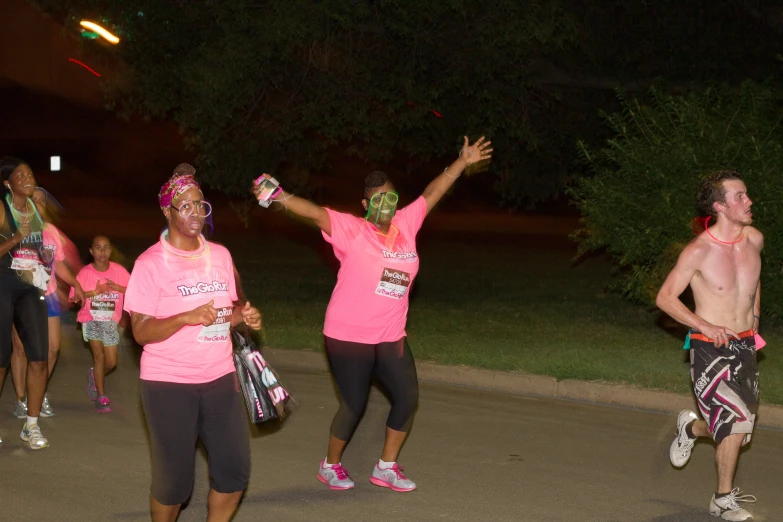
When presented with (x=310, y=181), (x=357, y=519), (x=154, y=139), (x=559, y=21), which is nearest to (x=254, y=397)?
(x=357, y=519)

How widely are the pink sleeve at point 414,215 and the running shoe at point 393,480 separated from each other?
146 cm

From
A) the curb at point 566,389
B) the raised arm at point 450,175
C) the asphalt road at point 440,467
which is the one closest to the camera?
the asphalt road at point 440,467

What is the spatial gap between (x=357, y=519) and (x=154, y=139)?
58.1 metres

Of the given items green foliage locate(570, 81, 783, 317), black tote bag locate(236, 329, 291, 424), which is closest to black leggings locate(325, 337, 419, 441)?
black tote bag locate(236, 329, 291, 424)

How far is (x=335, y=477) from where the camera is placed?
681cm

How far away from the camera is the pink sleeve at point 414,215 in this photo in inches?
267

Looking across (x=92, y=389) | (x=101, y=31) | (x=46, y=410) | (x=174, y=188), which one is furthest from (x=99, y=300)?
(x=101, y=31)

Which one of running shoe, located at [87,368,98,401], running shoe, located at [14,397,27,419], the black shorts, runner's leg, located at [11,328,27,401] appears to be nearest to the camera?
the black shorts

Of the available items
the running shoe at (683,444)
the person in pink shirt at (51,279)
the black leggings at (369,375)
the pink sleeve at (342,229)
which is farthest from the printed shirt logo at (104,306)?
the running shoe at (683,444)

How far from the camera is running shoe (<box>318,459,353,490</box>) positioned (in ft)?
22.3

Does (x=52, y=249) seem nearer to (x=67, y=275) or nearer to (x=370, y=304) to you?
(x=67, y=275)

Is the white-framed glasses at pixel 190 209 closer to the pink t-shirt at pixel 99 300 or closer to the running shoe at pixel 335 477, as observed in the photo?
the running shoe at pixel 335 477

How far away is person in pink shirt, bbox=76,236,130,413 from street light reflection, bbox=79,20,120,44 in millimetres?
8704

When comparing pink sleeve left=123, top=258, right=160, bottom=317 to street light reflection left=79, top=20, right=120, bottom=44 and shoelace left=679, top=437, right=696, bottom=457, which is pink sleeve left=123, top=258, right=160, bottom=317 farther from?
A: street light reflection left=79, top=20, right=120, bottom=44
